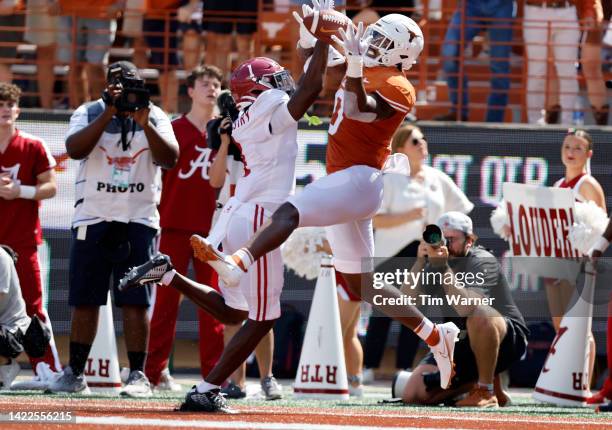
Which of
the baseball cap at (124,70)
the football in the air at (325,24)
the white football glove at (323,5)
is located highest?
the white football glove at (323,5)

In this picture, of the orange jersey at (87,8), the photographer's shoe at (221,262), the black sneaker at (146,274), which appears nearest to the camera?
the photographer's shoe at (221,262)

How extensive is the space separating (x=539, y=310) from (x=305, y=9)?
4397mm

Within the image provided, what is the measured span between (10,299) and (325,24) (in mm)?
2842

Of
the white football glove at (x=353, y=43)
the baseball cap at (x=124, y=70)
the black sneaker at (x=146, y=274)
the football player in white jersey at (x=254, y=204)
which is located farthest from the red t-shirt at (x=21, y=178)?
the white football glove at (x=353, y=43)

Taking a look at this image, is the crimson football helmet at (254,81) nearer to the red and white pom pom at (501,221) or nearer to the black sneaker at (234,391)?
the black sneaker at (234,391)

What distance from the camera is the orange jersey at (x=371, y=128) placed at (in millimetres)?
7117

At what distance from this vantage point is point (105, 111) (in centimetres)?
832

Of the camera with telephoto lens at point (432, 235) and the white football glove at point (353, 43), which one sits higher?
the white football glove at point (353, 43)

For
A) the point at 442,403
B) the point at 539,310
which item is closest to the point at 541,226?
the point at 539,310

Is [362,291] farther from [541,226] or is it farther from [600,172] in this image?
[600,172]

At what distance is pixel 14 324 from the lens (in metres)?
8.41

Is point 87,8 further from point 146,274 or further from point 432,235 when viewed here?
point 146,274

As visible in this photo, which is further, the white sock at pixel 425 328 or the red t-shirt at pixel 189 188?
the red t-shirt at pixel 189 188

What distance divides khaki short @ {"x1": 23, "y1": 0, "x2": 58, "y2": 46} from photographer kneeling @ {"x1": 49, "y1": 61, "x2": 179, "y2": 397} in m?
4.02
